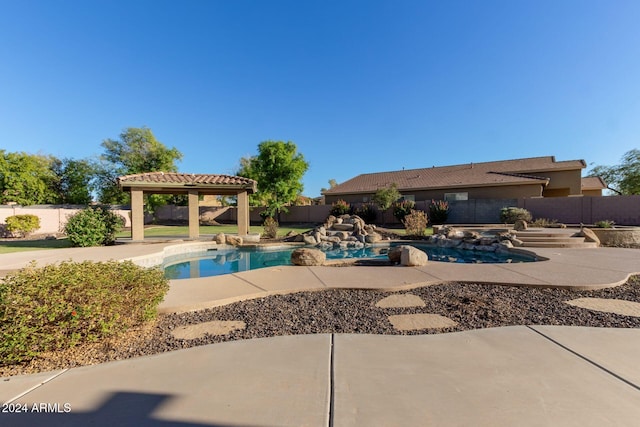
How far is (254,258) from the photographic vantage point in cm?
1087

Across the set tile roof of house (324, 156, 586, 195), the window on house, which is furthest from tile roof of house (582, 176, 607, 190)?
the window on house

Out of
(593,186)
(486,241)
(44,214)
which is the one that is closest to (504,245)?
(486,241)

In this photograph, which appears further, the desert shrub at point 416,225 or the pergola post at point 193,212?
the desert shrub at point 416,225

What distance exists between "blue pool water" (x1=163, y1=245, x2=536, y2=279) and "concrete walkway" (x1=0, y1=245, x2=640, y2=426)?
5.82 metres

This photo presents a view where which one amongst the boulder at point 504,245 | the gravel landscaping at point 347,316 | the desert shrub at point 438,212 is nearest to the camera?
the gravel landscaping at point 347,316

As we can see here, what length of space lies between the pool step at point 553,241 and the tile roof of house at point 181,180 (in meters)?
11.6

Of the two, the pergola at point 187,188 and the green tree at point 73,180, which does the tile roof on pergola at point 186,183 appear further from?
the green tree at point 73,180

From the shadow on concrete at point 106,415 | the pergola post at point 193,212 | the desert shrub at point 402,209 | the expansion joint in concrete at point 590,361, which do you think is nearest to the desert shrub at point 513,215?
the desert shrub at point 402,209

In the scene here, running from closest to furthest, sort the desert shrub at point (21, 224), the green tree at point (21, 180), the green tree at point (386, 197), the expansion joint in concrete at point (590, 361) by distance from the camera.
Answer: the expansion joint in concrete at point (590, 361), the desert shrub at point (21, 224), the green tree at point (386, 197), the green tree at point (21, 180)

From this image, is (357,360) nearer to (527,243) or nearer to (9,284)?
(9,284)

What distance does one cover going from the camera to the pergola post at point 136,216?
12438 millimetres

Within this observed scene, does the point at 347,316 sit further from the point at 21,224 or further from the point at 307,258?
the point at 21,224

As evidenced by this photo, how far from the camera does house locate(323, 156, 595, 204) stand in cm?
2038

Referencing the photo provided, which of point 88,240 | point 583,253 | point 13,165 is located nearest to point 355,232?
point 583,253
